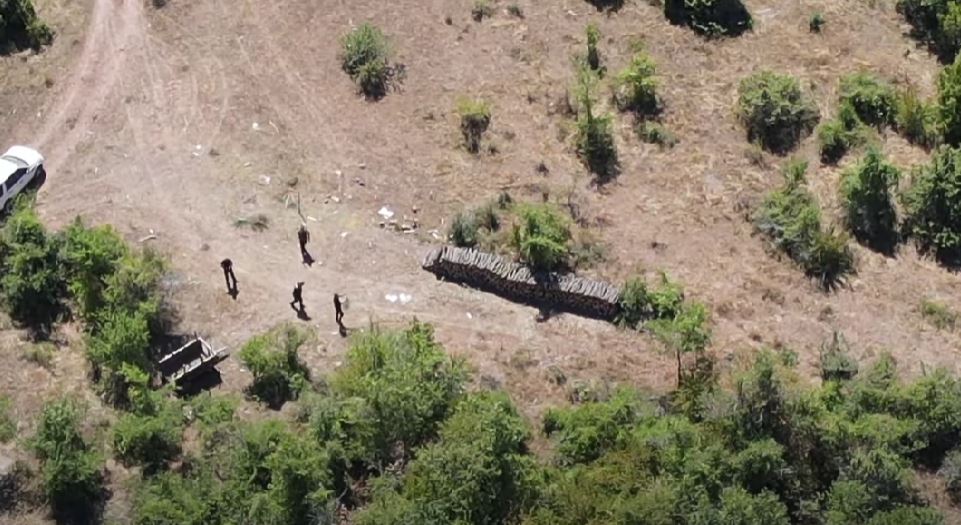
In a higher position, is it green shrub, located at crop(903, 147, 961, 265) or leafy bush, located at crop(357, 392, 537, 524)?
leafy bush, located at crop(357, 392, 537, 524)

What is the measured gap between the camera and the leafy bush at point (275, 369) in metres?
32.2

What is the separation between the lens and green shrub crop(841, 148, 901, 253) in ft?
119

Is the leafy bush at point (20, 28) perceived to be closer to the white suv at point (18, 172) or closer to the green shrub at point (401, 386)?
the white suv at point (18, 172)

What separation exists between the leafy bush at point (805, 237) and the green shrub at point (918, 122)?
4847 millimetres

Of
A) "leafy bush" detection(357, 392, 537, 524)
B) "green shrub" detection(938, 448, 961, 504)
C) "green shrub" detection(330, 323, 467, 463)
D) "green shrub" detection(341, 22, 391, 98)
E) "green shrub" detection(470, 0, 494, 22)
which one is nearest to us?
"leafy bush" detection(357, 392, 537, 524)

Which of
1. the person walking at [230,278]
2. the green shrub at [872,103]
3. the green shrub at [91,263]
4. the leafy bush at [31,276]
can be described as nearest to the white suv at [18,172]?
the leafy bush at [31,276]

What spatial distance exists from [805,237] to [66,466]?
2008cm

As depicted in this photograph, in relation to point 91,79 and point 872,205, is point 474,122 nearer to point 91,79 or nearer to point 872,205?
point 872,205

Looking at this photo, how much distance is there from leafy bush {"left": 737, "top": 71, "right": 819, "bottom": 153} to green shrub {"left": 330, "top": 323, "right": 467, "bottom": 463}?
13.3m

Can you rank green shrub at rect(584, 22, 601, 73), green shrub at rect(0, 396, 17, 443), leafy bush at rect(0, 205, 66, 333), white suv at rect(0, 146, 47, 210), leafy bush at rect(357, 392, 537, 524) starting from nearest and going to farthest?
leafy bush at rect(357, 392, 537, 524) < green shrub at rect(0, 396, 17, 443) < leafy bush at rect(0, 205, 66, 333) < white suv at rect(0, 146, 47, 210) < green shrub at rect(584, 22, 601, 73)

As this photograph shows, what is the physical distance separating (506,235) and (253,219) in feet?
23.2

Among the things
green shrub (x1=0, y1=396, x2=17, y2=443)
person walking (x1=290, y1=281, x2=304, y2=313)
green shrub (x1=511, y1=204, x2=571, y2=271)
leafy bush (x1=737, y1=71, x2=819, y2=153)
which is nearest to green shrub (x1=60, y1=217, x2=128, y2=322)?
green shrub (x1=0, y1=396, x2=17, y2=443)

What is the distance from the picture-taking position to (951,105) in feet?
127

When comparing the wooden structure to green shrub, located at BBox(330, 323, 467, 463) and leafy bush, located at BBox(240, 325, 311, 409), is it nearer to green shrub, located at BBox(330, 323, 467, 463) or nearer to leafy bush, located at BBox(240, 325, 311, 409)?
leafy bush, located at BBox(240, 325, 311, 409)
